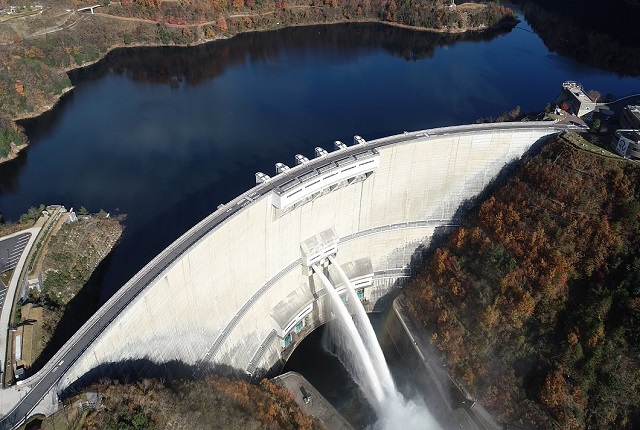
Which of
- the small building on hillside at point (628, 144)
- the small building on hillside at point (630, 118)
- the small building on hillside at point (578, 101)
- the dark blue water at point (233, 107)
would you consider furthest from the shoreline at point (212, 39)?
the small building on hillside at point (630, 118)

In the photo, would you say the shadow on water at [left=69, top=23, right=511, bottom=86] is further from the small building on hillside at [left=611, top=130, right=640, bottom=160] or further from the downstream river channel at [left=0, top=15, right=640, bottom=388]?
the small building on hillside at [left=611, top=130, right=640, bottom=160]

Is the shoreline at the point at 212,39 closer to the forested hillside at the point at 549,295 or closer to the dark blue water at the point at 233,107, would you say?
the dark blue water at the point at 233,107

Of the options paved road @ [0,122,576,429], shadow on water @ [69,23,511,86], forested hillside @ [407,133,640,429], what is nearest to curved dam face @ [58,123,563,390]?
paved road @ [0,122,576,429]

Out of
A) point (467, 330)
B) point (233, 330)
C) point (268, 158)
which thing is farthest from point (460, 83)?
point (233, 330)

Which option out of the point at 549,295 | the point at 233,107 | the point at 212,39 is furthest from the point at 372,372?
the point at 212,39

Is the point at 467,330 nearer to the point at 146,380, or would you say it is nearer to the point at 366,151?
the point at 366,151

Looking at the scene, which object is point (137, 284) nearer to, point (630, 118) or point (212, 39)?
point (630, 118)
